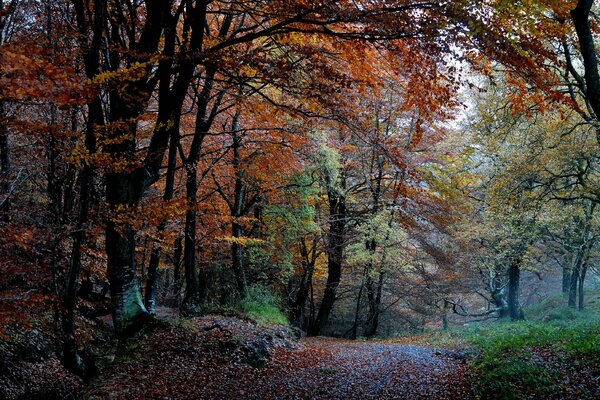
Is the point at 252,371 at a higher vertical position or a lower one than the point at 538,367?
lower

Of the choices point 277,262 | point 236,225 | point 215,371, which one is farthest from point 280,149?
point 215,371

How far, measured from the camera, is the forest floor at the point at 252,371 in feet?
24.3

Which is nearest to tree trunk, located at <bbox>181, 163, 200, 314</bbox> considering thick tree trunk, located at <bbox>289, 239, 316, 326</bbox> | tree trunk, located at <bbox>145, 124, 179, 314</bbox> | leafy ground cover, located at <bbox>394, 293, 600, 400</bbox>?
tree trunk, located at <bbox>145, 124, 179, 314</bbox>

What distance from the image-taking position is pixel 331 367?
396 inches

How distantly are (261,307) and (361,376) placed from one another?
251 inches

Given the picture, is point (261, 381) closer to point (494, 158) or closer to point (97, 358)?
point (97, 358)

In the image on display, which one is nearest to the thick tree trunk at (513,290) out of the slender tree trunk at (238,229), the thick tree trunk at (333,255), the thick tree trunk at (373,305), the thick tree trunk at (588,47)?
the thick tree trunk at (373,305)

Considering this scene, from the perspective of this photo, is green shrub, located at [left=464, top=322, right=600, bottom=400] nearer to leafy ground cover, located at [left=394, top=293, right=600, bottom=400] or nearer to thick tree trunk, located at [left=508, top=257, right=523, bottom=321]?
leafy ground cover, located at [left=394, top=293, right=600, bottom=400]

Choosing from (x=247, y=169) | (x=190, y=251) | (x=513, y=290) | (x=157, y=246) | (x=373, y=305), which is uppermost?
(x=247, y=169)

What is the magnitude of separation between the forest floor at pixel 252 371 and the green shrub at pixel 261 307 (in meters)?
2.01

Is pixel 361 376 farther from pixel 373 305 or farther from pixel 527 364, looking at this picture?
pixel 373 305

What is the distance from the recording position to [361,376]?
9156 mm

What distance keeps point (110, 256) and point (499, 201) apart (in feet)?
38.6

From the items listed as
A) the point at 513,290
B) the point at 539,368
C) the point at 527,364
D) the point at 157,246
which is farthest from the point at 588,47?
the point at 513,290
